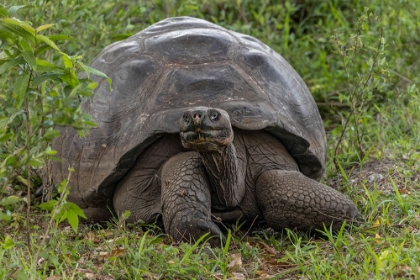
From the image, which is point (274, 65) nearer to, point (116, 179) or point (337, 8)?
point (116, 179)

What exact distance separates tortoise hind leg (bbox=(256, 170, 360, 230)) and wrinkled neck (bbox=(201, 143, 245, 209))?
15 centimetres

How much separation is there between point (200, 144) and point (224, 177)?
369 mm

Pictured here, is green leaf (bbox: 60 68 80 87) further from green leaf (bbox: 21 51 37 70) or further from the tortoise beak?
the tortoise beak

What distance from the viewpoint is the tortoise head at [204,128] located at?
12.1ft

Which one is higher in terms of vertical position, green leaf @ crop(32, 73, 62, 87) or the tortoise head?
green leaf @ crop(32, 73, 62, 87)

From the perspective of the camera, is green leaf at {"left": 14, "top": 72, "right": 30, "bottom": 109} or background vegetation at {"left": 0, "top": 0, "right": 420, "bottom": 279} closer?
background vegetation at {"left": 0, "top": 0, "right": 420, "bottom": 279}

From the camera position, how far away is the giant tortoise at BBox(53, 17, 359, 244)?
403 cm

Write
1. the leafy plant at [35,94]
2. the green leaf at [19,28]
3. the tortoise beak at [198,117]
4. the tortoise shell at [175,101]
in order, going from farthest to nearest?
the tortoise shell at [175,101], the tortoise beak at [198,117], the green leaf at [19,28], the leafy plant at [35,94]

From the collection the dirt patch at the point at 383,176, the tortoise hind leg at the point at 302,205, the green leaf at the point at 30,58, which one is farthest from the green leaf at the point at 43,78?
the dirt patch at the point at 383,176

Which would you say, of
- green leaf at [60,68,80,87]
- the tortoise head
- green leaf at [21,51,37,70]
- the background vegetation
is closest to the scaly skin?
the tortoise head

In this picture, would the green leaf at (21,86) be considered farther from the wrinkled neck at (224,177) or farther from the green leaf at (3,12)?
the wrinkled neck at (224,177)

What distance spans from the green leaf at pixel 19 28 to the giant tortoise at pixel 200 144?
0.82 metres

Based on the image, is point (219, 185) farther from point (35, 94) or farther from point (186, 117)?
point (35, 94)

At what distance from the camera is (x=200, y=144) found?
3771mm
